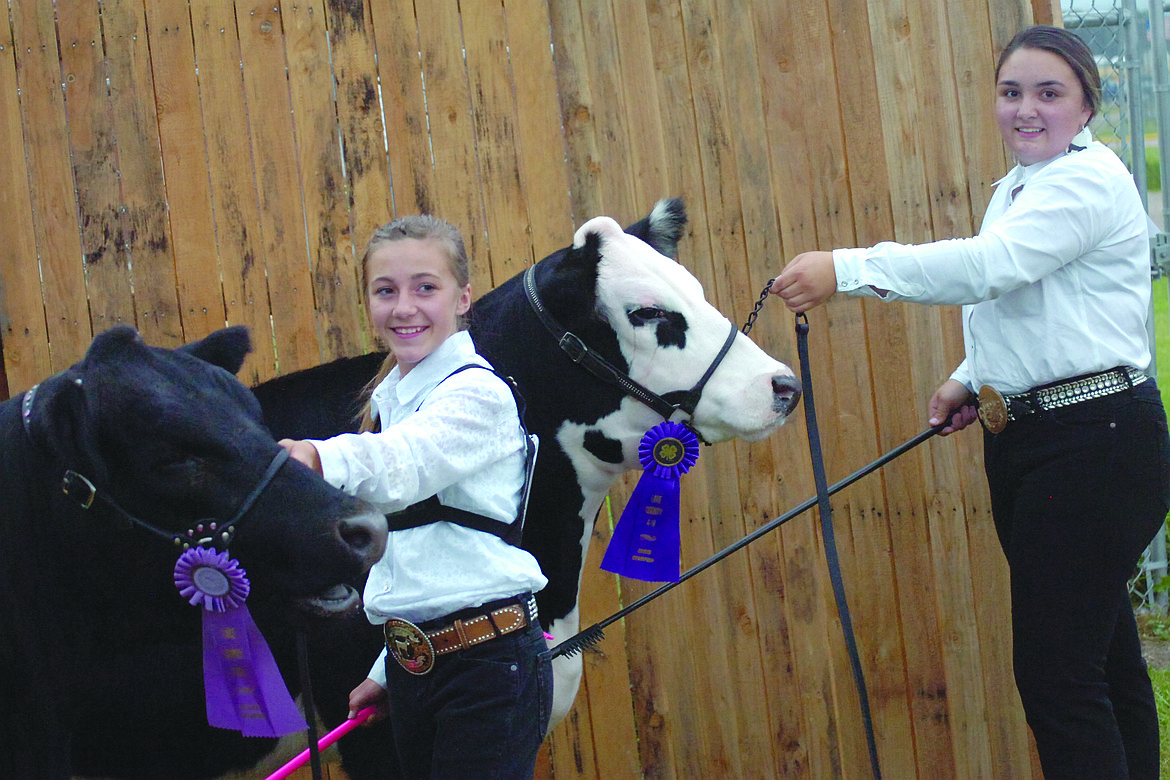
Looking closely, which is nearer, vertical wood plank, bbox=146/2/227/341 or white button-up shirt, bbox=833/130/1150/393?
white button-up shirt, bbox=833/130/1150/393

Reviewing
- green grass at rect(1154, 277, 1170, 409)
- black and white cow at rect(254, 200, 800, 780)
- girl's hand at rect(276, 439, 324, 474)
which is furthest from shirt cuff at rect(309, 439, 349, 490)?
green grass at rect(1154, 277, 1170, 409)

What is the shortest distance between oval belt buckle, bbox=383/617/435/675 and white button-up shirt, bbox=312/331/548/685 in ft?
0.09

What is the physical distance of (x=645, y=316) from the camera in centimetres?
268

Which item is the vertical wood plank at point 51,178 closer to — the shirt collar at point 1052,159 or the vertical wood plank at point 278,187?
the vertical wood plank at point 278,187

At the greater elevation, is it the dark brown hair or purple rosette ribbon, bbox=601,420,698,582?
the dark brown hair

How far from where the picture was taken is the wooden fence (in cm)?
362

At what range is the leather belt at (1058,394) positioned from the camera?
95.7 inches

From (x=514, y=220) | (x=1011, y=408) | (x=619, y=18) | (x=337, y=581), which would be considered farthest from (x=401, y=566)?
(x=619, y=18)

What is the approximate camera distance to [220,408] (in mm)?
1840

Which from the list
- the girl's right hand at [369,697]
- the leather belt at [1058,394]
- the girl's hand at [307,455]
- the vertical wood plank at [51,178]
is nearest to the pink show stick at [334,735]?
the girl's right hand at [369,697]

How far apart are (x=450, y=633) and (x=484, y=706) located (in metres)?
0.16

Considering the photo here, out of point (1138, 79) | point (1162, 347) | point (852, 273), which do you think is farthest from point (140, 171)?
point (1162, 347)

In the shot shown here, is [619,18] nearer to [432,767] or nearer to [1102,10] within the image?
[1102,10]

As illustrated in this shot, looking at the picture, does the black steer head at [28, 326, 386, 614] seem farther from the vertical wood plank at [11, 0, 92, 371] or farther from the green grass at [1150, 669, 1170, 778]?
the green grass at [1150, 669, 1170, 778]
